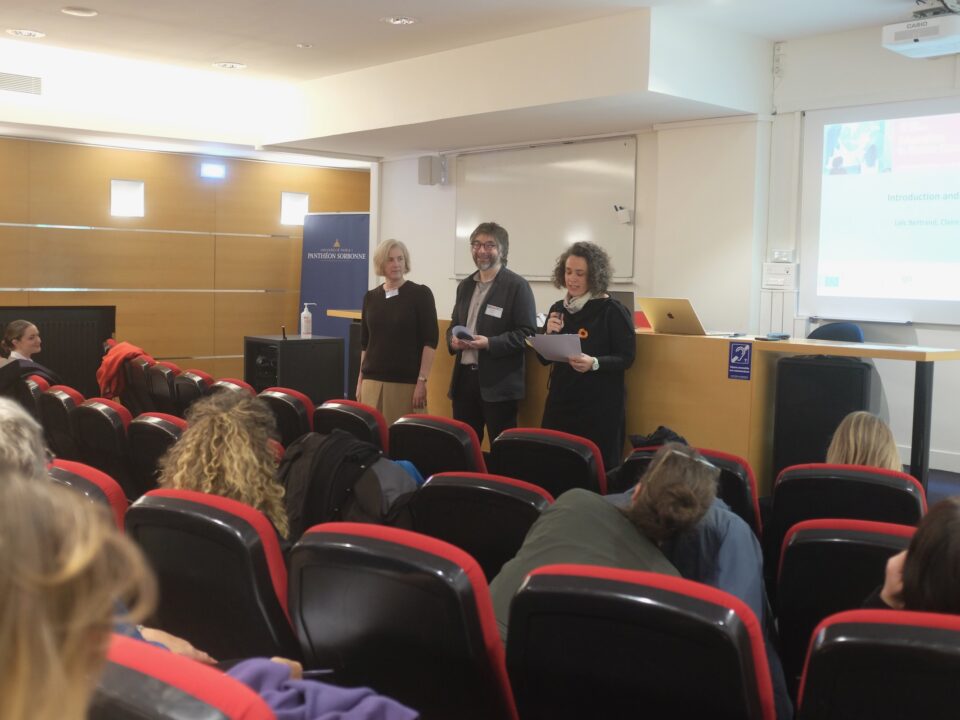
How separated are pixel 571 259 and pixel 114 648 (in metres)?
3.79

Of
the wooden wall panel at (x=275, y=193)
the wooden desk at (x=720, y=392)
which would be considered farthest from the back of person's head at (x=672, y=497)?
the wooden wall panel at (x=275, y=193)

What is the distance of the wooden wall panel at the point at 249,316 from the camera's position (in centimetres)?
1038

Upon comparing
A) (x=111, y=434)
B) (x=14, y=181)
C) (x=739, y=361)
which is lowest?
(x=111, y=434)

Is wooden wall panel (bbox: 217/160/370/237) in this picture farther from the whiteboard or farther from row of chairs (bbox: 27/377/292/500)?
row of chairs (bbox: 27/377/292/500)

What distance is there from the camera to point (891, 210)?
21.6 feet

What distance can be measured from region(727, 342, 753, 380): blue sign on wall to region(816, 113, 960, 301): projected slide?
2.43m

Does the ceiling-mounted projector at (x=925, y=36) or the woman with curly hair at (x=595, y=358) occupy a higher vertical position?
the ceiling-mounted projector at (x=925, y=36)

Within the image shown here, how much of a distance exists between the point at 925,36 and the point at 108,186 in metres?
7.47

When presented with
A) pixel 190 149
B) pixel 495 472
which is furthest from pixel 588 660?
pixel 190 149

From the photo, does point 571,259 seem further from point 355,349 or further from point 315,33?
point 355,349

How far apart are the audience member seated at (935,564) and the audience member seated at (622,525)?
2.16 ft

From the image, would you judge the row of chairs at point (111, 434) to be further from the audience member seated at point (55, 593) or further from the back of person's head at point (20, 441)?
the audience member seated at point (55, 593)

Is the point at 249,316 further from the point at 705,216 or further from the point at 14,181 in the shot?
the point at 705,216

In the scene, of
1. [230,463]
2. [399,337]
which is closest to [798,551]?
[230,463]
